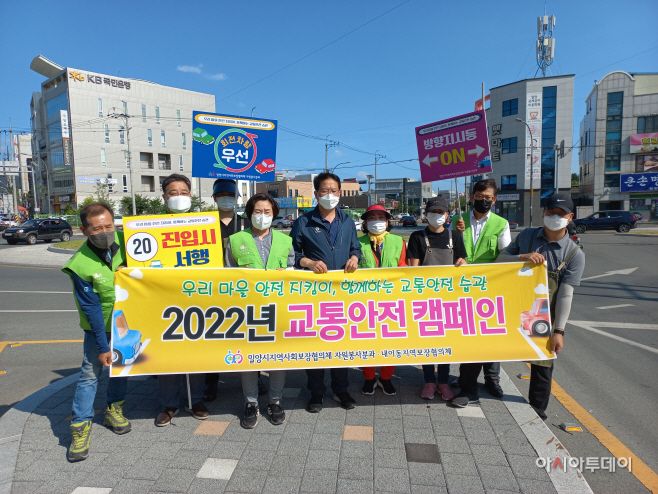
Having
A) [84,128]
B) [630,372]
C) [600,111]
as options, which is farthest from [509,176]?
[84,128]

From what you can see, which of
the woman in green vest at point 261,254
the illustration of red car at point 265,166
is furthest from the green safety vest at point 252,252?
the illustration of red car at point 265,166

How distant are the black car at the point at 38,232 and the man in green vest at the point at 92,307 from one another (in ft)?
88.3

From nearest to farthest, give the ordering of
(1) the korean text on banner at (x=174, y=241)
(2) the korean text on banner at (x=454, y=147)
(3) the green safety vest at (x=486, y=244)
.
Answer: (1) the korean text on banner at (x=174, y=241) → (3) the green safety vest at (x=486, y=244) → (2) the korean text on banner at (x=454, y=147)

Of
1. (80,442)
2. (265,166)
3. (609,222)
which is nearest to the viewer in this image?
(80,442)

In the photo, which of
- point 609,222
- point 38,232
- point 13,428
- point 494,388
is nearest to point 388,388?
point 494,388

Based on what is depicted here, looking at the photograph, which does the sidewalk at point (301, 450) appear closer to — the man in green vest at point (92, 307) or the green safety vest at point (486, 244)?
the man in green vest at point (92, 307)

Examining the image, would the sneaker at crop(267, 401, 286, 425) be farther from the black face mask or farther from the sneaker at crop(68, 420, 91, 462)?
the black face mask

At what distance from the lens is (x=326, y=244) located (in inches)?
152

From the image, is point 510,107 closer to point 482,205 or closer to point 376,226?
point 482,205

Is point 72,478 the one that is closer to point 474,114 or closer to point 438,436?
point 438,436

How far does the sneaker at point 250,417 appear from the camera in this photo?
3.44m

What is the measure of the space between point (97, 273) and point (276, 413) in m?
1.92

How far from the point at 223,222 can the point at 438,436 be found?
9.95 feet

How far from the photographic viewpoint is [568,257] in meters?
3.59
